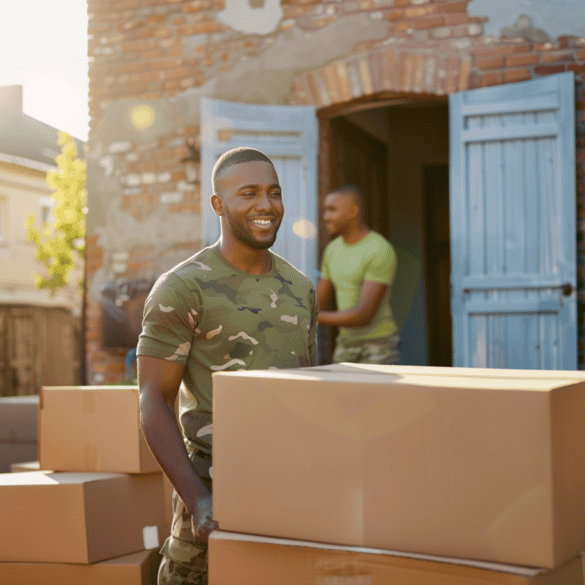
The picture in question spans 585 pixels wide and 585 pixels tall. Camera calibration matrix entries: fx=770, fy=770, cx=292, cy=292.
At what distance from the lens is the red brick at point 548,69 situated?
15.5ft

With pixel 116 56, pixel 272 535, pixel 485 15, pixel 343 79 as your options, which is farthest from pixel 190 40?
pixel 272 535

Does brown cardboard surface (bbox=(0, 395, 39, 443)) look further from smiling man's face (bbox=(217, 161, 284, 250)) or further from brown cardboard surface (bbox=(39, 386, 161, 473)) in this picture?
smiling man's face (bbox=(217, 161, 284, 250))

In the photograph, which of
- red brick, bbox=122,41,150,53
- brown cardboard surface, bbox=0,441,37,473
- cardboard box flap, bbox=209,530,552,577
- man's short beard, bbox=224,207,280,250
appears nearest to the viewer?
Result: cardboard box flap, bbox=209,530,552,577

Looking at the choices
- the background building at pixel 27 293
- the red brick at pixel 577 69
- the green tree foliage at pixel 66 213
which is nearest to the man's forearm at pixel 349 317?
the red brick at pixel 577 69

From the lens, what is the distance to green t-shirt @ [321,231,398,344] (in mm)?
4129

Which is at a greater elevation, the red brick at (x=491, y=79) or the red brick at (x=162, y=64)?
the red brick at (x=162, y=64)

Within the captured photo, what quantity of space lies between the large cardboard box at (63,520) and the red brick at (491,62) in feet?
11.7

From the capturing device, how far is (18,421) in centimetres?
459

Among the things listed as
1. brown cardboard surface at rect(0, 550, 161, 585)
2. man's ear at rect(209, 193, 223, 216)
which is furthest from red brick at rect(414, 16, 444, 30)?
brown cardboard surface at rect(0, 550, 161, 585)

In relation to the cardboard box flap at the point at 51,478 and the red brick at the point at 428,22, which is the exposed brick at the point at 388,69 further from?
the cardboard box flap at the point at 51,478

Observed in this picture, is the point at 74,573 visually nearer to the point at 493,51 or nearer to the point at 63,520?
the point at 63,520

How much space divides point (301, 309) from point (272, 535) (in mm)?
757

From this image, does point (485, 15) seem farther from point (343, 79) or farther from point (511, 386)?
point (511, 386)

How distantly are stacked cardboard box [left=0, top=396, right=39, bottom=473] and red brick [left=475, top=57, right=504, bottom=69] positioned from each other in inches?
136
